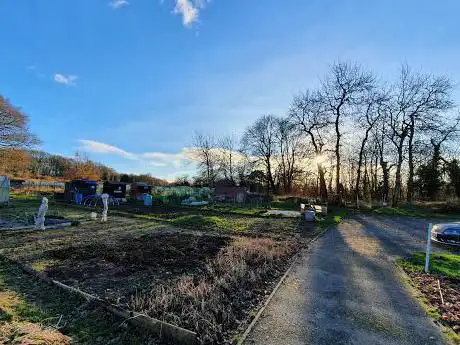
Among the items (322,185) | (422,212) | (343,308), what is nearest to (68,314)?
(343,308)

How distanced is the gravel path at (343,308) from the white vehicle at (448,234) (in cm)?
395

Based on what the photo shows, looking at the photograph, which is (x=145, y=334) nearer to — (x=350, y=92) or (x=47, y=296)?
(x=47, y=296)

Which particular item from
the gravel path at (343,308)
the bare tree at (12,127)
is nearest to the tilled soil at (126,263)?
the gravel path at (343,308)

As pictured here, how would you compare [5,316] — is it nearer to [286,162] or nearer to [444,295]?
[444,295]

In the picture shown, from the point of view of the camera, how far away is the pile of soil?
452 cm

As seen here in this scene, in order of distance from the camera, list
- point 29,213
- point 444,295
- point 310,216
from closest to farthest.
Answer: point 444,295, point 29,213, point 310,216

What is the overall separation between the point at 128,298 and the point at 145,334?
1.31m

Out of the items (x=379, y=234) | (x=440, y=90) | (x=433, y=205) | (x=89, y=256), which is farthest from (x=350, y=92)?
(x=89, y=256)

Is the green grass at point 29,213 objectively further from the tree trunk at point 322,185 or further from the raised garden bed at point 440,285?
the tree trunk at point 322,185

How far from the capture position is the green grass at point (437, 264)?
23.2 feet

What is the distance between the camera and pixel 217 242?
10.4 meters

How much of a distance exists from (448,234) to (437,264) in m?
3.86

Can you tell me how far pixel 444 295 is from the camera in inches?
221

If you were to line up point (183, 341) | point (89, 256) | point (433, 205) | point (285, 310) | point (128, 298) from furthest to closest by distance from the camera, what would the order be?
point (433, 205) → point (89, 256) → point (128, 298) → point (285, 310) → point (183, 341)
